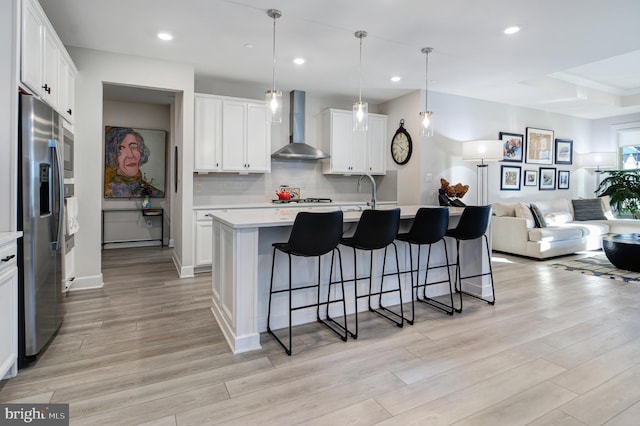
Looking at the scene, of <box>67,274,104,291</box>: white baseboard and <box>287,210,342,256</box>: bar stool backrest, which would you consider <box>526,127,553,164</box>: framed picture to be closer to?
<box>287,210,342,256</box>: bar stool backrest

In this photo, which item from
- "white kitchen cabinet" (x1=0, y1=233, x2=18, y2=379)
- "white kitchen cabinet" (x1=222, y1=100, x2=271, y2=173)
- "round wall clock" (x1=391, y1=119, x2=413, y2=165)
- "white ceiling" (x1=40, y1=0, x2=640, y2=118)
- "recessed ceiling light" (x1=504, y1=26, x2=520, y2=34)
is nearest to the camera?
"white kitchen cabinet" (x1=0, y1=233, x2=18, y2=379)

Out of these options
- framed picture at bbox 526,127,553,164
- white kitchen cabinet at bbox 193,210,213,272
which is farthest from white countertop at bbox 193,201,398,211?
framed picture at bbox 526,127,553,164

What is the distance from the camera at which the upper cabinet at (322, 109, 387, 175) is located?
5.69 metres

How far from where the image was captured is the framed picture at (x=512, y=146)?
6.43 meters

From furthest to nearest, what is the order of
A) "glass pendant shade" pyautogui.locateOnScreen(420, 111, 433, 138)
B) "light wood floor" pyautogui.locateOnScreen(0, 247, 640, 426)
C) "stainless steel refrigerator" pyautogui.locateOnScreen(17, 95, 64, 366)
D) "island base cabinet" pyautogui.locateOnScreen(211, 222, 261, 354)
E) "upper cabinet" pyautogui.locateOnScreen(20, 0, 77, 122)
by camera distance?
1. "glass pendant shade" pyautogui.locateOnScreen(420, 111, 433, 138)
2. "island base cabinet" pyautogui.locateOnScreen(211, 222, 261, 354)
3. "upper cabinet" pyautogui.locateOnScreen(20, 0, 77, 122)
4. "stainless steel refrigerator" pyautogui.locateOnScreen(17, 95, 64, 366)
5. "light wood floor" pyautogui.locateOnScreen(0, 247, 640, 426)

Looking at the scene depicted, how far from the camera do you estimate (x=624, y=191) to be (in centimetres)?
688

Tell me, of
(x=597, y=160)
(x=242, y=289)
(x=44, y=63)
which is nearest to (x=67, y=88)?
(x=44, y=63)

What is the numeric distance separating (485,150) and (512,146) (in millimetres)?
1545

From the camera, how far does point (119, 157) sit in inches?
256

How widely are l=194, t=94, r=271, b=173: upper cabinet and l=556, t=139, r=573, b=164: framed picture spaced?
6002 millimetres

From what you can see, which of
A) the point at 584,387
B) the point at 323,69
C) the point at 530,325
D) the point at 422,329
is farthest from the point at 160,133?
the point at 584,387

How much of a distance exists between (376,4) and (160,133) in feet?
17.2

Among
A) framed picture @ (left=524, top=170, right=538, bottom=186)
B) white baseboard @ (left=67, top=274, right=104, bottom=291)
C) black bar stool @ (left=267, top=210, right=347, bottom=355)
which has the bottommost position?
white baseboard @ (left=67, top=274, right=104, bottom=291)

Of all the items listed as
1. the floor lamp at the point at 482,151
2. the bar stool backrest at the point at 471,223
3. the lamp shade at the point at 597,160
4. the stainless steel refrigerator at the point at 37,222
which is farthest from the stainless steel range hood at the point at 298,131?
the lamp shade at the point at 597,160
